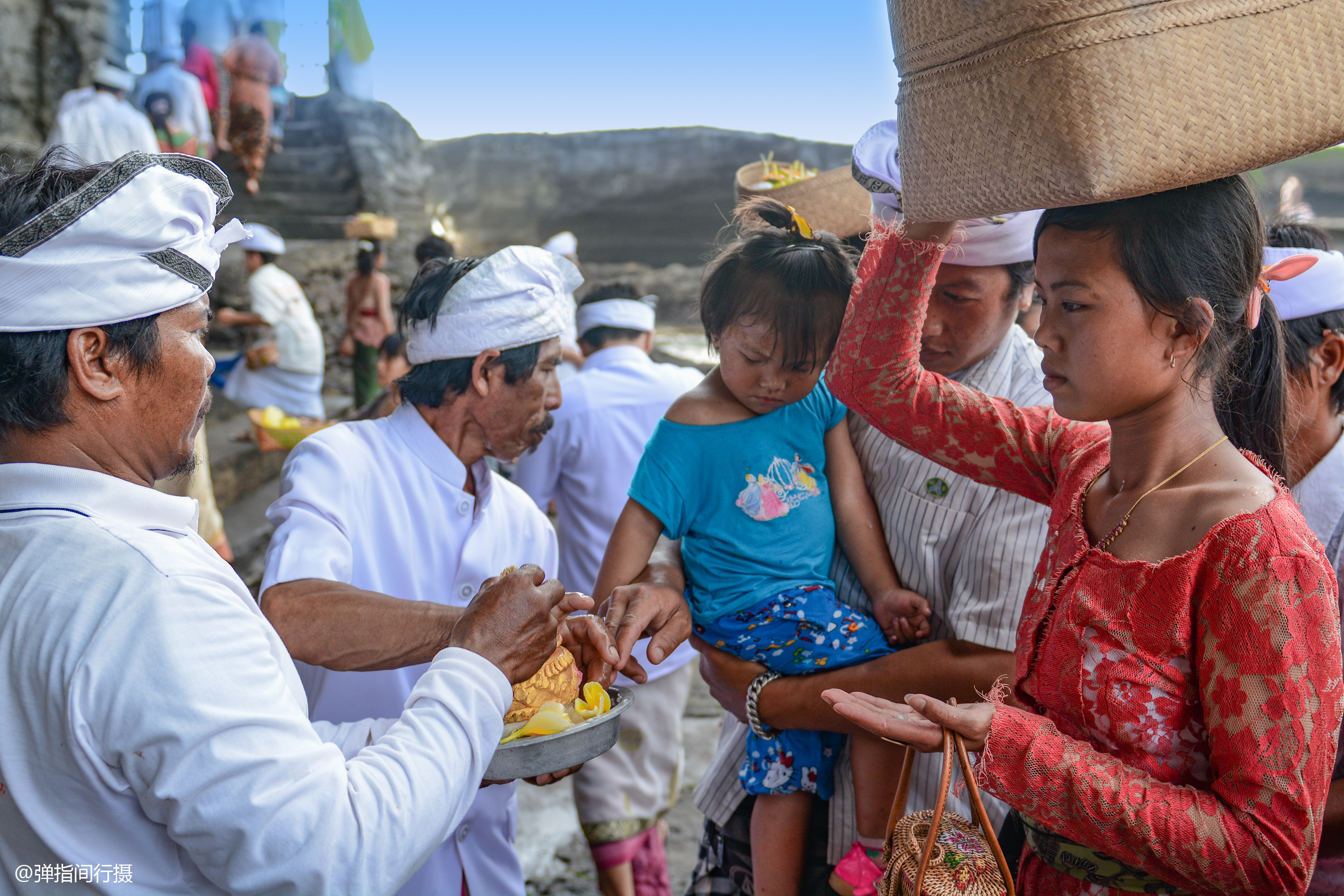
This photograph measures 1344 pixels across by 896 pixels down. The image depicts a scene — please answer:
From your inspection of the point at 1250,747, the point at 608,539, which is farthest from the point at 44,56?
the point at 1250,747

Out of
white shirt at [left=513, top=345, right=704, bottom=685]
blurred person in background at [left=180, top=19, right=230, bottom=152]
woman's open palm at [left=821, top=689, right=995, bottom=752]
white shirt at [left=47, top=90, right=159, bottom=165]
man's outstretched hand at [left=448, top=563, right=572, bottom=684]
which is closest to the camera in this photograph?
woman's open palm at [left=821, top=689, right=995, bottom=752]

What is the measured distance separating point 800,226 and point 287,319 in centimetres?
621

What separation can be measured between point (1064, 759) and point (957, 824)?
226 mm

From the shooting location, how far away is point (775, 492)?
2.26 metres

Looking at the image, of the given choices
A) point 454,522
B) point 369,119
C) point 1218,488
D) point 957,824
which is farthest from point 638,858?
point 369,119

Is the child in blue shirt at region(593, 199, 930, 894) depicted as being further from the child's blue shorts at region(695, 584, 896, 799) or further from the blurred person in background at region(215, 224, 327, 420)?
the blurred person in background at region(215, 224, 327, 420)

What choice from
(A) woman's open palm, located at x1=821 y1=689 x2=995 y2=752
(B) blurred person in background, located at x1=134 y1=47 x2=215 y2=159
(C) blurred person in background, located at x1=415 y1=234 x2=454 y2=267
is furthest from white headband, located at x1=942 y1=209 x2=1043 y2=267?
(B) blurred person in background, located at x1=134 y1=47 x2=215 y2=159

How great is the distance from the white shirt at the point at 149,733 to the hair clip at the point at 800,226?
1.59 meters

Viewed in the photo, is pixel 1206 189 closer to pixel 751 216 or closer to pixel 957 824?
pixel 957 824

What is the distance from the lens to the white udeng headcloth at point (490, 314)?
246 centimetres

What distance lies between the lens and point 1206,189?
→ 1343 mm

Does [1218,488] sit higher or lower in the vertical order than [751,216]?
lower

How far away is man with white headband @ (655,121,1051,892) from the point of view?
1.95 m

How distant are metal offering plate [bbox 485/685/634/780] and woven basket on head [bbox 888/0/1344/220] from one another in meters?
1.23
